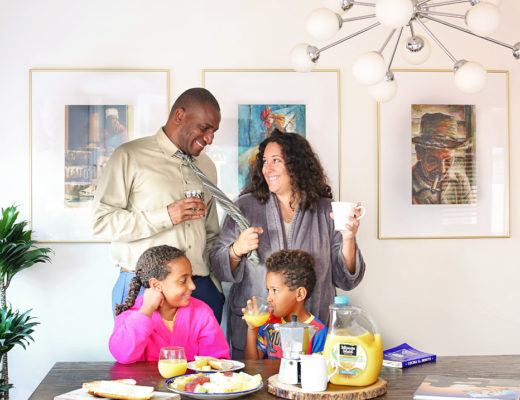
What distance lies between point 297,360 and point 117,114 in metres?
2.12

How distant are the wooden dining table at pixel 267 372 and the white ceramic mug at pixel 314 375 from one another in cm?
11

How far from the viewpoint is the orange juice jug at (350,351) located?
2307 millimetres

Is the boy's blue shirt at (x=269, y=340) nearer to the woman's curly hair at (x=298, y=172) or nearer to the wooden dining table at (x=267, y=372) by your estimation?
the wooden dining table at (x=267, y=372)

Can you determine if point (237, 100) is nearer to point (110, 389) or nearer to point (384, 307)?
point (384, 307)

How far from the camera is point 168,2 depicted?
408cm

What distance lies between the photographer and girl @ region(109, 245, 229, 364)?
283 cm

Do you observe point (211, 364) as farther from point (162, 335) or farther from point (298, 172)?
point (298, 172)

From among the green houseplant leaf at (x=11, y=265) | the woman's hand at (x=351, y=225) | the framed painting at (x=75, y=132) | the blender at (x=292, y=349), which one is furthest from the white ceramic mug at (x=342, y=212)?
the green houseplant leaf at (x=11, y=265)

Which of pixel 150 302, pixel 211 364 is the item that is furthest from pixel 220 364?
pixel 150 302

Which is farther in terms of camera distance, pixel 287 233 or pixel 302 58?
pixel 287 233

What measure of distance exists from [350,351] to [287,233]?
1.28 m

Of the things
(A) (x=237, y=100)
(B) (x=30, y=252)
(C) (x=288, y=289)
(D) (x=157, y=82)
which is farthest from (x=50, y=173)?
(C) (x=288, y=289)

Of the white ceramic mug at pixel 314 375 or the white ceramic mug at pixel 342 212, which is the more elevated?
the white ceramic mug at pixel 342 212

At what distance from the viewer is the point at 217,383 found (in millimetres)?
2293
